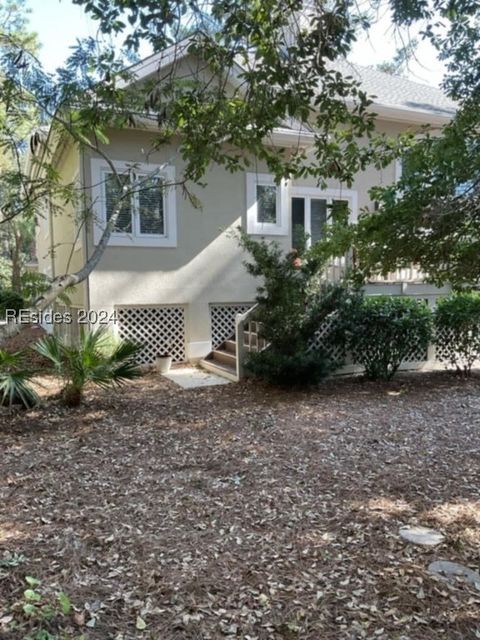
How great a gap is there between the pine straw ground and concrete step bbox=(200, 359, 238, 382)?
187 cm

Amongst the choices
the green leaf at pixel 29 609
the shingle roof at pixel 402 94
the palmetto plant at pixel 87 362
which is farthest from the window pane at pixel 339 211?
the shingle roof at pixel 402 94

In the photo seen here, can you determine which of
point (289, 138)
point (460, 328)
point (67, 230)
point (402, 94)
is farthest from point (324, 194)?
point (67, 230)

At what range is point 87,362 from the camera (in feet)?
20.2

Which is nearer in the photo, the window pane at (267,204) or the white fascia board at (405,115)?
the window pane at (267,204)

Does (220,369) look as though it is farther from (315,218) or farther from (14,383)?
(315,218)

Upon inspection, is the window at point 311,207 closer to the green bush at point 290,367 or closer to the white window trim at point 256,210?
the white window trim at point 256,210

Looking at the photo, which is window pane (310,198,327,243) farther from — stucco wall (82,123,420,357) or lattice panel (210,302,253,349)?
lattice panel (210,302,253,349)

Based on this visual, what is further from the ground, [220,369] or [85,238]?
[85,238]

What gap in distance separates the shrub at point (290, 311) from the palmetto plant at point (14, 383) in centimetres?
327

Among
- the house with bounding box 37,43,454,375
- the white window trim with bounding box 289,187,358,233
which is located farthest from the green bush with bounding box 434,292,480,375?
the white window trim with bounding box 289,187,358,233

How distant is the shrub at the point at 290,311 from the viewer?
715cm

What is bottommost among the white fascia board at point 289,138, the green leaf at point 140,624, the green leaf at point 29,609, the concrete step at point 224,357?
the green leaf at point 140,624

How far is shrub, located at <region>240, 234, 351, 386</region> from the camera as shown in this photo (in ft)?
23.5

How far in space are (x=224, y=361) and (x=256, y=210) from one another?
3.40m
